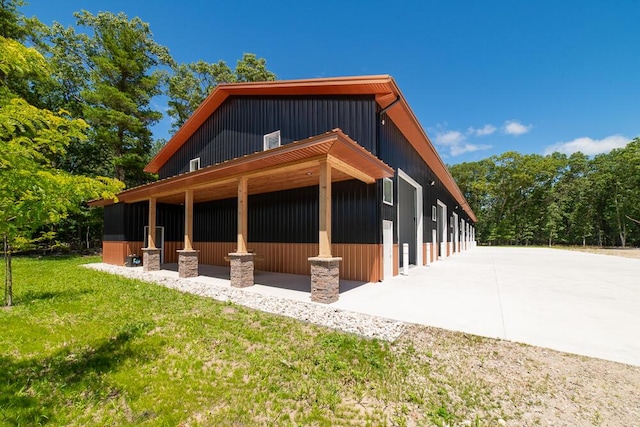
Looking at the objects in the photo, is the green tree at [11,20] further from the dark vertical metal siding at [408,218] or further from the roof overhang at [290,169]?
the dark vertical metal siding at [408,218]

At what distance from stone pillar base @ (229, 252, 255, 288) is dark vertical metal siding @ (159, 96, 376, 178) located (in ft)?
15.5

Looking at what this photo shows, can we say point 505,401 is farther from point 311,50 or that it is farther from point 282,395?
point 311,50

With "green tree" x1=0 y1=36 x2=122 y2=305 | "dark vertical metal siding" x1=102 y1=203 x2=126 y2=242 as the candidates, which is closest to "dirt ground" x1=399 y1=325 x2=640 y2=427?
"green tree" x1=0 y1=36 x2=122 y2=305

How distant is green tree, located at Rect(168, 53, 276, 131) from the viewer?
2289 centimetres

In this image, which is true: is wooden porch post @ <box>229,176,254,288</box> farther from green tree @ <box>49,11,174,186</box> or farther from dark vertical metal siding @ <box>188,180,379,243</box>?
green tree @ <box>49,11,174,186</box>

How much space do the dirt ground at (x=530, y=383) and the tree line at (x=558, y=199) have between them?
45.9 meters

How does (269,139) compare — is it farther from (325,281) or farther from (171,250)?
(171,250)

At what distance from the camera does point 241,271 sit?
742cm

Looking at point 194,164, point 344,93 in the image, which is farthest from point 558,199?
point 194,164

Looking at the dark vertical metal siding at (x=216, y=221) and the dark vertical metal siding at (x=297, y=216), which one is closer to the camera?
the dark vertical metal siding at (x=297, y=216)

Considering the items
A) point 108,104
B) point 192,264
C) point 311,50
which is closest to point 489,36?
point 311,50

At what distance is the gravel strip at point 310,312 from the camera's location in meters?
4.17

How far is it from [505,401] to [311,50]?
56.6ft

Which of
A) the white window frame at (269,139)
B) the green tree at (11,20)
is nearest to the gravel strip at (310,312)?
the white window frame at (269,139)
